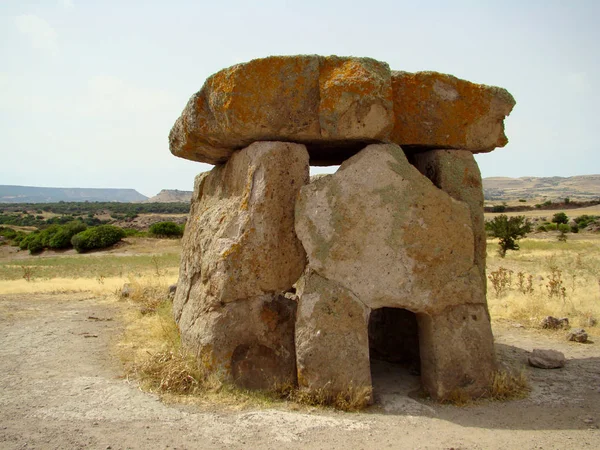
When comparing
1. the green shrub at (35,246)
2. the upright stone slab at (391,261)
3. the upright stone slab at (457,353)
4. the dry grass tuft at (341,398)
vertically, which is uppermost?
the upright stone slab at (391,261)

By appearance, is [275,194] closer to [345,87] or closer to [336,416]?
[345,87]

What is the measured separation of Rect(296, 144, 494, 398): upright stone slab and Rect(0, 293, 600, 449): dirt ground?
1.52 feet

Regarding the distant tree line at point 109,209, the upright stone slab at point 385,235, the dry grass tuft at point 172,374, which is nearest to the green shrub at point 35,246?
the dry grass tuft at point 172,374

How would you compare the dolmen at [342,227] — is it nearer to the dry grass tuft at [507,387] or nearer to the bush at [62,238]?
the dry grass tuft at [507,387]

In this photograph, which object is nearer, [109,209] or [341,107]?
[341,107]

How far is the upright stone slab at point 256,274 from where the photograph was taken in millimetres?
5168

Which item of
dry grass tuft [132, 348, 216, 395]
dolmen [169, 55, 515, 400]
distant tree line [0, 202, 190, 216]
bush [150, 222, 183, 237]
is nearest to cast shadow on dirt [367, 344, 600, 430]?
dolmen [169, 55, 515, 400]

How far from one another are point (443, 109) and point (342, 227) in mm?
1790

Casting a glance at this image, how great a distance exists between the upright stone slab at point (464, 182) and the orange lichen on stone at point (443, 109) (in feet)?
0.44

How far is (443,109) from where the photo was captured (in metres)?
5.49

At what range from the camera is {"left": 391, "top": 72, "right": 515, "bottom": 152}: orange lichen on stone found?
544 cm

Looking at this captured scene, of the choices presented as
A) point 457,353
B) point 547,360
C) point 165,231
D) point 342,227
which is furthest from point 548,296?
point 165,231

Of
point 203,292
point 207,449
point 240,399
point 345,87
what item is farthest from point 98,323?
point 345,87

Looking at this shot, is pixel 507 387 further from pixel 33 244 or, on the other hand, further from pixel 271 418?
pixel 33 244
